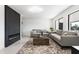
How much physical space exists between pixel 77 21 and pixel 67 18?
120 cm

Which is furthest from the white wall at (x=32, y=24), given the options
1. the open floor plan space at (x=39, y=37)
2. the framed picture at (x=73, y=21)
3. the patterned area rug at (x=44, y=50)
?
the patterned area rug at (x=44, y=50)

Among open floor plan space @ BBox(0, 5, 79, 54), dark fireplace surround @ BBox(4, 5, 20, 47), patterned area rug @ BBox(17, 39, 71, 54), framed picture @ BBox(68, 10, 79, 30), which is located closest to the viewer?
patterned area rug @ BBox(17, 39, 71, 54)

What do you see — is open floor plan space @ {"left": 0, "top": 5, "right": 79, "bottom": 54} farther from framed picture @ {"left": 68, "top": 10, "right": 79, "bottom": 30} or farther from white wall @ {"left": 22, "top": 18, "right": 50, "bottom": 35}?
white wall @ {"left": 22, "top": 18, "right": 50, "bottom": 35}

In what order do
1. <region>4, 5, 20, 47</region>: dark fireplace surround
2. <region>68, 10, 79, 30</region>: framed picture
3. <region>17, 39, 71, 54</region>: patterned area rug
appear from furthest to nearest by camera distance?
1. <region>68, 10, 79, 30</region>: framed picture
2. <region>4, 5, 20, 47</region>: dark fireplace surround
3. <region>17, 39, 71, 54</region>: patterned area rug

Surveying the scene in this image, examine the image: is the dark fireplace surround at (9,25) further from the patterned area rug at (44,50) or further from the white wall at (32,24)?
the white wall at (32,24)

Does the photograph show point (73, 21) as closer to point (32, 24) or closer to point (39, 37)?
point (39, 37)

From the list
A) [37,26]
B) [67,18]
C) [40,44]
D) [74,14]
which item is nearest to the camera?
[40,44]

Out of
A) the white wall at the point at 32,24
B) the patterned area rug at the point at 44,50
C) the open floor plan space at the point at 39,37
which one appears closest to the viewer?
the patterned area rug at the point at 44,50

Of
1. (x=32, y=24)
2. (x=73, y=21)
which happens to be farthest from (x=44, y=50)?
(x=32, y=24)

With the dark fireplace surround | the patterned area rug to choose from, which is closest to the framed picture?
the patterned area rug

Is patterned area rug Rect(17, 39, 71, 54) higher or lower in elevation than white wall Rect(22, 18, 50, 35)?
lower
